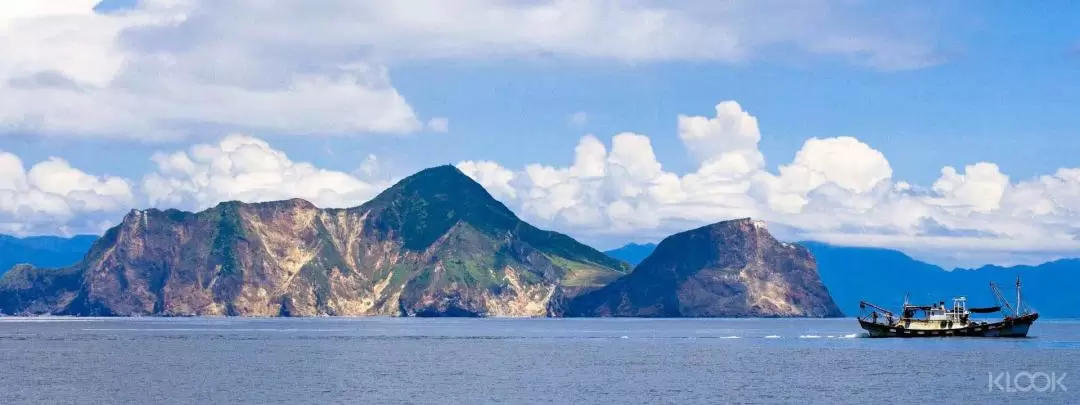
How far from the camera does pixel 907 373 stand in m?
181

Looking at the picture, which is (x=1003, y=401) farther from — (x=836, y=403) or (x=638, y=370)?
(x=638, y=370)

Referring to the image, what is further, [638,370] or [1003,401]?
[638,370]

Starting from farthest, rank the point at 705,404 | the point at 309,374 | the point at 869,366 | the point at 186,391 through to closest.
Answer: the point at 869,366 → the point at 309,374 → the point at 186,391 → the point at 705,404

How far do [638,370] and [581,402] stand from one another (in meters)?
51.0

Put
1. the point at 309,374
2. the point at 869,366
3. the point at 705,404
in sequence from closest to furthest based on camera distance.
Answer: the point at 705,404
the point at 309,374
the point at 869,366

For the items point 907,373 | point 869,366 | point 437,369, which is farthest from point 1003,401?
point 437,369

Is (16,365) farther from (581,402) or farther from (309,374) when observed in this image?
(581,402)

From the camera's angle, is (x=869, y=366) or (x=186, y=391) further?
→ (x=869, y=366)

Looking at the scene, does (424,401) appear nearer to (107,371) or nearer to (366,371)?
(366,371)

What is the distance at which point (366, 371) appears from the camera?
186 m

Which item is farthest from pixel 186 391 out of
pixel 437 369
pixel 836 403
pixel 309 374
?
pixel 836 403

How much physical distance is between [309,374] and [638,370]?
47638 millimetres

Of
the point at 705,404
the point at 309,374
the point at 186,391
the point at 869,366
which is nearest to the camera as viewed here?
the point at 705,404

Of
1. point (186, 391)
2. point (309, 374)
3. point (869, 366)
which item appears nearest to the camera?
point (186, 391)
